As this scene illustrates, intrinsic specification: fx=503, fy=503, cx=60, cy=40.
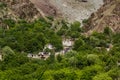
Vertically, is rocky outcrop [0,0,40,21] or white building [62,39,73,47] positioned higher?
rocky outcrop [0,0,40,21]

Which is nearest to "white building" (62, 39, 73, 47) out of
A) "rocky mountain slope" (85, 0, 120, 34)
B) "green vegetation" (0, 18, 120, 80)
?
"green vegetation" (0, 18, 120, 80)

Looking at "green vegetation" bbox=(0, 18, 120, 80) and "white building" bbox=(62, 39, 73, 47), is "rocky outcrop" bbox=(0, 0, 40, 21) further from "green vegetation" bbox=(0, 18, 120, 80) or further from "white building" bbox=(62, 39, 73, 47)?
"white building" bbox=(62, 39, 73, 47)

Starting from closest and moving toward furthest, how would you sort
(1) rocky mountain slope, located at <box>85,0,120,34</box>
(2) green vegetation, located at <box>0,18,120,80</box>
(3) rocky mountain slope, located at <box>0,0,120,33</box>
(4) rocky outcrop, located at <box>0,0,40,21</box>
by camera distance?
(2) green vegetation, located at <box>0,18,120,80</box>
(1) rocky mountain slope, located at <box>85,0,120,34</box>
(3) rocky mountain slope, located at <box>0,0,120,33</box>
(4) rocky outcrop, located at <box>0,0,40,21</box>

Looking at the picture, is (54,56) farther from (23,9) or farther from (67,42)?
(23,9)

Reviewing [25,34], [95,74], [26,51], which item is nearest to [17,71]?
[95,74]

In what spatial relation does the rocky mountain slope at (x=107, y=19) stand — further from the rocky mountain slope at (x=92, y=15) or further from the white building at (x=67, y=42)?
the white building at (x=67, y=42)

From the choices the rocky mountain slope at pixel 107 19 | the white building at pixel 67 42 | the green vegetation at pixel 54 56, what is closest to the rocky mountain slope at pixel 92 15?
the rocky mountain slope at pixel 107 19

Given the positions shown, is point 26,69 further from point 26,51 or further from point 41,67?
point 26,51
